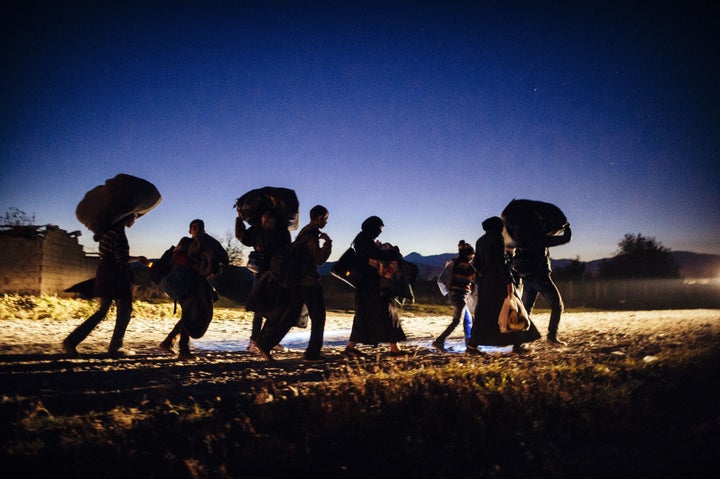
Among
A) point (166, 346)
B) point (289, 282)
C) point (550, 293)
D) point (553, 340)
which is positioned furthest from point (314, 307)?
point (553, 340)

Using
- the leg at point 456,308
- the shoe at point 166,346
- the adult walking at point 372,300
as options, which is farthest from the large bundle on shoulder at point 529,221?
the shoe at point 166,346

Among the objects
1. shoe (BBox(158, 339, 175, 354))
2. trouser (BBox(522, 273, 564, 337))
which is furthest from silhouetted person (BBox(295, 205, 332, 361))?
trouser (BBox(522, 273, 564, 337))

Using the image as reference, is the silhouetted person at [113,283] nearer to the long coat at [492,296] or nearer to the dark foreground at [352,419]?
the dark foreground at [352,419]

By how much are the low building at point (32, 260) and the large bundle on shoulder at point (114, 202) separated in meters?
15.7

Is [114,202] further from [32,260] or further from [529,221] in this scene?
[32,260]

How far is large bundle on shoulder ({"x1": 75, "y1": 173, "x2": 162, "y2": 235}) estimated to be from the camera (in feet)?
19.4

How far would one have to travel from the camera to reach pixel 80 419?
3.37m

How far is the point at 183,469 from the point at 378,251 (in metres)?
3.92

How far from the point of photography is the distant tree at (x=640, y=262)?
1822 inches

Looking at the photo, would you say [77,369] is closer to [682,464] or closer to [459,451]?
[459,451]

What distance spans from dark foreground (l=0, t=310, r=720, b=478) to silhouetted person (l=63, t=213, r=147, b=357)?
0.35 m

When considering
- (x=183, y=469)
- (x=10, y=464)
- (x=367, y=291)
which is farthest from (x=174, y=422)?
(x=367, y=291)

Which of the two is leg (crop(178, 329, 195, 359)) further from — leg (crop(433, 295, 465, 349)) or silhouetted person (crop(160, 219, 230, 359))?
leg (crop(433, 295, 465, 349))

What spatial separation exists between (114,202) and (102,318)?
1510 mm
